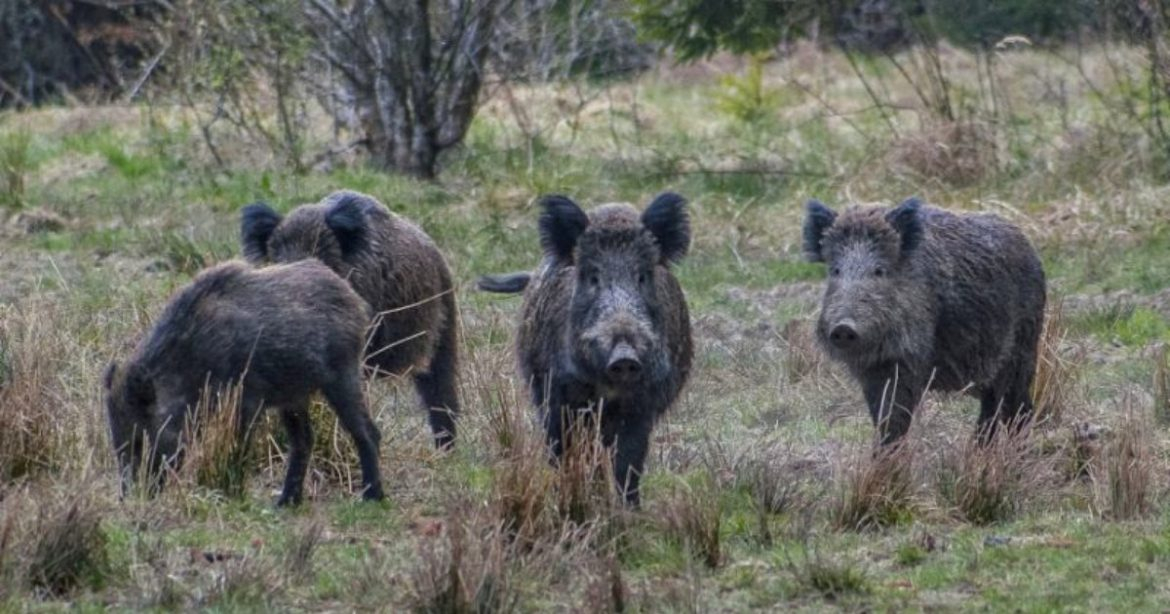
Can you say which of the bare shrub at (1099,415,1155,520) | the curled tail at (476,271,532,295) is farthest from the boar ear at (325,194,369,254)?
the bare shrub at (1099,415,1155,520)

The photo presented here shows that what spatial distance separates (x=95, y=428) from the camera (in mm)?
8312

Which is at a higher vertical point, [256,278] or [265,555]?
[256,278]

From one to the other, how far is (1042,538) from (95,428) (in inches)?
147

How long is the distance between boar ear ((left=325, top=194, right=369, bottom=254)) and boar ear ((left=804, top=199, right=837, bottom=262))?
6.53ft

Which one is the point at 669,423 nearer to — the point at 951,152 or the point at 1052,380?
the point at 1052,380

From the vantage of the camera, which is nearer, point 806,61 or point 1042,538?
point 1042,538

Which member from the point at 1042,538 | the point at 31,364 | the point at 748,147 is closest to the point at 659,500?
the point at 1042,538

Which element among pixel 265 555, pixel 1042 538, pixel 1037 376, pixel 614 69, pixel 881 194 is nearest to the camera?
pixel 265 555

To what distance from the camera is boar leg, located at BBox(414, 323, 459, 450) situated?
983 centimetres

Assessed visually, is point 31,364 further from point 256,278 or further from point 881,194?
point 881,194

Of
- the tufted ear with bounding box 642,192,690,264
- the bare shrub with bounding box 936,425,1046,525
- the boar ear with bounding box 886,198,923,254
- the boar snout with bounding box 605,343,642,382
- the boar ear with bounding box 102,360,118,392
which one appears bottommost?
the bare shrub with bounding box 936,425,1046,525

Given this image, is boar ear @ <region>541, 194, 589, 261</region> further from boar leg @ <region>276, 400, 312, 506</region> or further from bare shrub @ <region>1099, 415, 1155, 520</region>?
bare shrub @ <region>1099, 415, 1155, 520</region>

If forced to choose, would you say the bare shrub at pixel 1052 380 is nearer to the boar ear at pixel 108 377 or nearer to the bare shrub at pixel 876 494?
the bare shrub at pixel 876 494

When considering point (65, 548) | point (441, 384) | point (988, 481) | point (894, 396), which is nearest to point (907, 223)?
point (894, 396)
